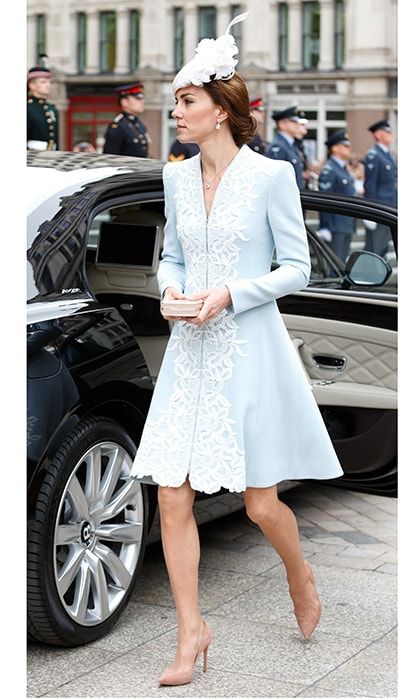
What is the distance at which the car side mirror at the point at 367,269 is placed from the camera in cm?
517

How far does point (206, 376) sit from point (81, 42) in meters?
45.8

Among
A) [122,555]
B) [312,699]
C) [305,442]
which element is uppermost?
[305,442]

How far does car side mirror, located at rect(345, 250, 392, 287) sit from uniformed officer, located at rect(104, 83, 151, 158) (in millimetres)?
8097

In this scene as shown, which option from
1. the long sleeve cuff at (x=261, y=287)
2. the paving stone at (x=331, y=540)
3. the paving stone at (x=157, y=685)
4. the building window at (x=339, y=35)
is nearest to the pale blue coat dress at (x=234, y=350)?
the long sleeve cuff at (x=261, y=287)

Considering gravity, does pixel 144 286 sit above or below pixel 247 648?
above

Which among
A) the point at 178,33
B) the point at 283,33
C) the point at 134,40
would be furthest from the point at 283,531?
the point at 134,40

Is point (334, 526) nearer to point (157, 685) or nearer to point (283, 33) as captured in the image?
point (157, 685)

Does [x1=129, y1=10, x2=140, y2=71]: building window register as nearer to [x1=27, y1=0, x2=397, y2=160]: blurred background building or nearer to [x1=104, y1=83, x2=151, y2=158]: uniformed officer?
[x1=27, y1=0, x2=397, y2=160]: blurred background building

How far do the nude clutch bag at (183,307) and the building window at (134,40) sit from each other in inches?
1738

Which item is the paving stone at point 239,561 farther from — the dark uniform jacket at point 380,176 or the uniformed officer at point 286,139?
the dark uniform jacket at point 380,176
